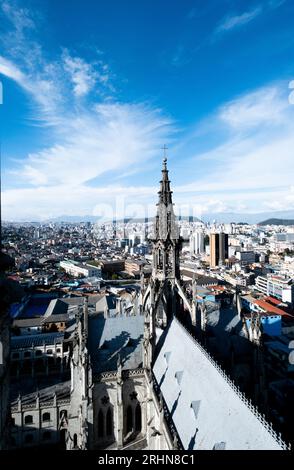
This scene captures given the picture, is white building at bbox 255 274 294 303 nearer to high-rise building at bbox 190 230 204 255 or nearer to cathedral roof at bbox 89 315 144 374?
cathedral roof at bbox 89 315 144 374

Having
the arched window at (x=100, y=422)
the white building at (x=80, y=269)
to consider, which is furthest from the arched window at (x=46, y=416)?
the white building at (x=80, y=269)

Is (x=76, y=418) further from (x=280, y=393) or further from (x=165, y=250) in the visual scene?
(x=280, y=393)

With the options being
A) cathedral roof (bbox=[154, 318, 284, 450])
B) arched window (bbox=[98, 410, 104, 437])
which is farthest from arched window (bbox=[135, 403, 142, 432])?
cathedral roof (bbox=[154, 318, 284, 450])

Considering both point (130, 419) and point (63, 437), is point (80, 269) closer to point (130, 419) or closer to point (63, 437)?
point (63, 437)

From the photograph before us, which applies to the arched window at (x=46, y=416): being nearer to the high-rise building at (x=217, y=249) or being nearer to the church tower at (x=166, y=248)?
the church tower at (x=166, y=248)
